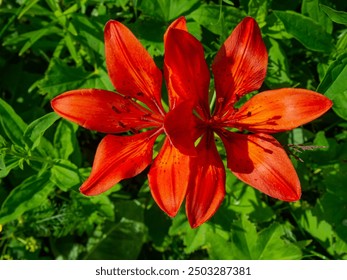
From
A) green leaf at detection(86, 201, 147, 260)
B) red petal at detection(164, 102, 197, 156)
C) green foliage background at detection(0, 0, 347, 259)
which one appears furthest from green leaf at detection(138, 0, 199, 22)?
green leaf at detection(86, 201, 147, 260)

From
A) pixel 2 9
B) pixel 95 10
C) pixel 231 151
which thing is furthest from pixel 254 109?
pixel 2 9

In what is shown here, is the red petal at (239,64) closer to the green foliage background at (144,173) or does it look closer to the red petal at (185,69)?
the red petal at (185,69)

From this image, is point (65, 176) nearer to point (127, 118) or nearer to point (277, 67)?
point (127, 118)

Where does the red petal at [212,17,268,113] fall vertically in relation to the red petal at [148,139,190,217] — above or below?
above

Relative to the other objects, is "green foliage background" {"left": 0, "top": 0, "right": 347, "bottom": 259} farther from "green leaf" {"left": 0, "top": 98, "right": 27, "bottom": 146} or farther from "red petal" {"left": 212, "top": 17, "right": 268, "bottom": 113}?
"red petal" {"left": 212, "top": 17, "right": 268, "bottom": 113}

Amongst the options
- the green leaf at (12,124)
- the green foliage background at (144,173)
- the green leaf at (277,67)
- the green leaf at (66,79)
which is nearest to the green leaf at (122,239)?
the green foliage background at (144,173)

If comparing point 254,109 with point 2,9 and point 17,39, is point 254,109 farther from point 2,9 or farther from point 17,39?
point 2,9
